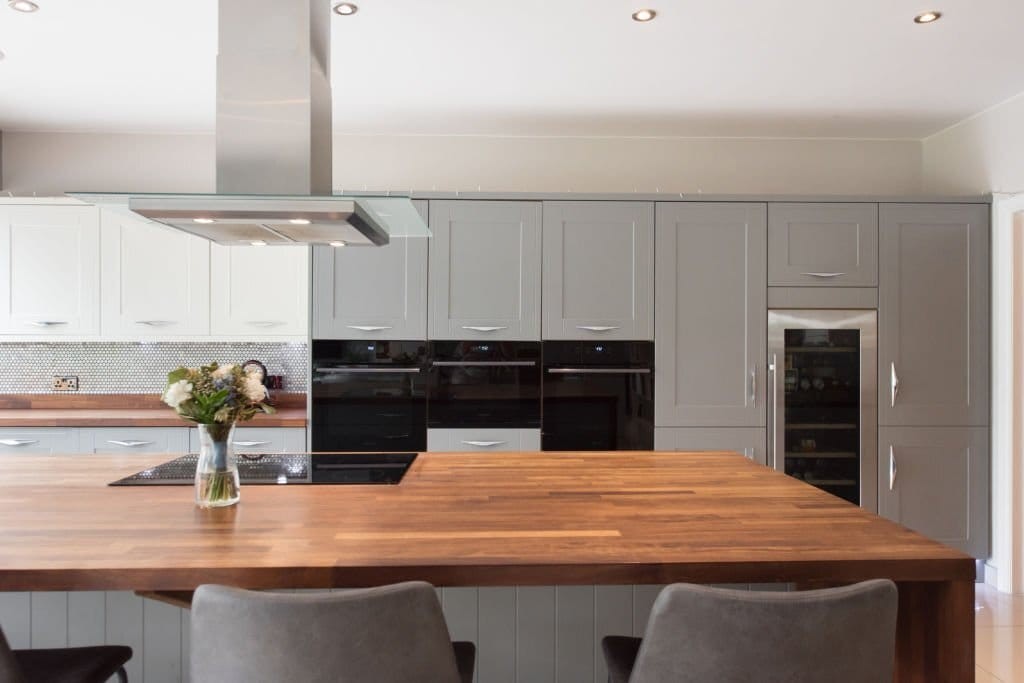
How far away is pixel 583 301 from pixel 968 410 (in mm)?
2156

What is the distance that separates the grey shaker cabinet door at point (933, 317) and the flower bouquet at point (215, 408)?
10.9 ft

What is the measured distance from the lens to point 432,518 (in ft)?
5.32

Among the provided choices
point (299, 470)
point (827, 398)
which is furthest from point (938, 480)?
point (299, 470)

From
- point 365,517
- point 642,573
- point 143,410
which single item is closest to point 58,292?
point 143,410

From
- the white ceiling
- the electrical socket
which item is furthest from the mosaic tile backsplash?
the white ceiling

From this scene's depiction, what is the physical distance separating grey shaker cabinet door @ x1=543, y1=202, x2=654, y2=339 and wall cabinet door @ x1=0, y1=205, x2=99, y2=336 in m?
2.51

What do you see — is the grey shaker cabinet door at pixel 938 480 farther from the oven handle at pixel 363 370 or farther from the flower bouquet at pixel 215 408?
the flower bouquet at pixel 215 408

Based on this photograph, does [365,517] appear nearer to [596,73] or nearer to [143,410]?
[596,73]

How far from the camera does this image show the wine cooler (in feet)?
12.0

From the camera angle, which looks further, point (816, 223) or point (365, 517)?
point (816, 223)

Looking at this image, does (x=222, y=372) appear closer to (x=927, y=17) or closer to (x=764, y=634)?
(x=764, y=634)

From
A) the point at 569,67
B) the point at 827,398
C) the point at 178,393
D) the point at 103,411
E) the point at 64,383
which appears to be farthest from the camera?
the point at 64,383

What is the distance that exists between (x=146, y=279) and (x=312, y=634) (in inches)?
130

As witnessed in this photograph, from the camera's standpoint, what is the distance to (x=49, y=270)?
12.2 ft
